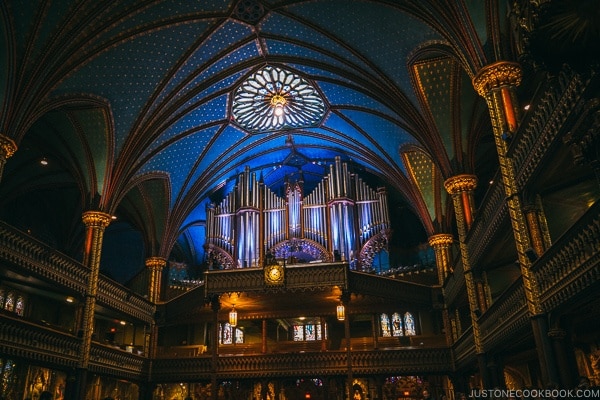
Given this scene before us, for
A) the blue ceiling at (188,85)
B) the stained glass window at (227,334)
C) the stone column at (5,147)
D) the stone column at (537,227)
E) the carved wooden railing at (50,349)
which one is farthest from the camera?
the stained glass window at (227,334)

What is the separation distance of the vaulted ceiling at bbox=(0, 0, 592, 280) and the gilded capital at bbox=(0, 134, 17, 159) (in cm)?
25

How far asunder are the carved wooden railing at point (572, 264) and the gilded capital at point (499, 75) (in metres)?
4.73

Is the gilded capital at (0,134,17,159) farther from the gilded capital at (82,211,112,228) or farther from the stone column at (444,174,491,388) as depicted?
the stone column at (444,174,491,388)

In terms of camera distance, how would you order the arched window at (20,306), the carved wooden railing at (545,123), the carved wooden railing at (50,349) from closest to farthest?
the carved wooden railing at (545,123)
the carved wooden railing at (50,349)
the arched window at (20,306)

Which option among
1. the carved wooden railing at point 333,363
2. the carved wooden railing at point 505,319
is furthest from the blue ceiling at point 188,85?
the carved wooden railing at point 505,319

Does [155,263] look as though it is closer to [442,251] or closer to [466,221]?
[442,251]

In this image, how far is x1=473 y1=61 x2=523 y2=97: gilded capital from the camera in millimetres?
12680

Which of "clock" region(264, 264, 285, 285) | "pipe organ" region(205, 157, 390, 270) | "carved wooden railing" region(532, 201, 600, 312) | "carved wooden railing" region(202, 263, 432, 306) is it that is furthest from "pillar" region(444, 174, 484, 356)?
"pipe organ" region(205, 157, 390, 270)

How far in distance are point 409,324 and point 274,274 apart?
8254 mm

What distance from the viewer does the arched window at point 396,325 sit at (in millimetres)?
24234

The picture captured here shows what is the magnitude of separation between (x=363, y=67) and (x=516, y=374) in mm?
13498

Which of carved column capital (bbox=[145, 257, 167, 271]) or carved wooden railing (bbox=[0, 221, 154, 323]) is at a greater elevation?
carved column capital (bbox=[145, 257, 167, 271])

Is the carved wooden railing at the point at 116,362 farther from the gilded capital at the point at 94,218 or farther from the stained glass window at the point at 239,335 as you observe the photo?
the stained glass window at the point at 239,335

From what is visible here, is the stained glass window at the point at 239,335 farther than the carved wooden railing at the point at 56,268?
Yes
